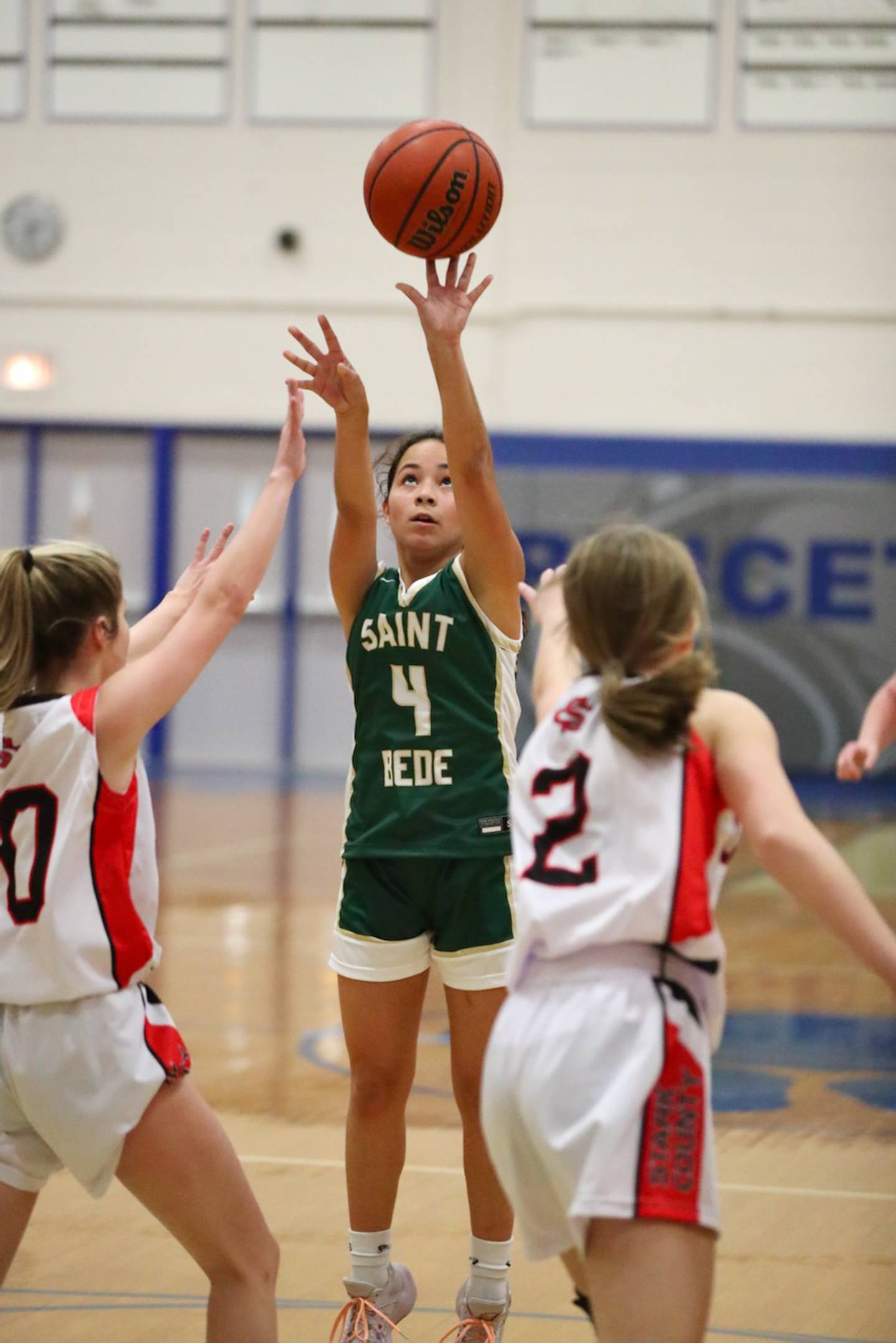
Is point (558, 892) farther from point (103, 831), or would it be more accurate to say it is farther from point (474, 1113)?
point (474, 1113)

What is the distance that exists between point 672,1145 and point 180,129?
15059 millimetres

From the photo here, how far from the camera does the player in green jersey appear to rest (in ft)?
A: 10.3

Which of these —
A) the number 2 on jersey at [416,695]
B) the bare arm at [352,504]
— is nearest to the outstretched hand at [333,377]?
the bare arm at [352,504]

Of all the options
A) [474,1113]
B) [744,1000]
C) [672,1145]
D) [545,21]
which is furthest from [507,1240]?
[545,21]

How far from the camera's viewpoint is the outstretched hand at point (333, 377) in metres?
3.28

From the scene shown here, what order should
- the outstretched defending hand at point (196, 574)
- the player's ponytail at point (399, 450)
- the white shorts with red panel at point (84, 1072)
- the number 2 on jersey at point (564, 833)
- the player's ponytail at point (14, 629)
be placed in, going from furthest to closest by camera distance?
the player's ponytail at point (399, 450) → the outstretched defending hand at point (196, 574) → the player's ponytail at point (14, 629) → the white shorts with red panel at point (84, 1072) → the number 2 on jersey at point (564, 833)

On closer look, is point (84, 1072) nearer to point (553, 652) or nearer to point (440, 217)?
point (553, 652)

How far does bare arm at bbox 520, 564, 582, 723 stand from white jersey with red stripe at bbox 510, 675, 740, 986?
17cm

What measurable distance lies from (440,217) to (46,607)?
61.9 inches

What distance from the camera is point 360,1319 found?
10.3ft

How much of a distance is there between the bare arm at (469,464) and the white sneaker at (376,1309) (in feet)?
4.28

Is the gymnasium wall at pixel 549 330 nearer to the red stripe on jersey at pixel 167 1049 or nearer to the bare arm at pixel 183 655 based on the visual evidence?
the bare arm at pixel 183 655

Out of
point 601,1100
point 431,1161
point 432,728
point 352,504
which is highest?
point 352,504

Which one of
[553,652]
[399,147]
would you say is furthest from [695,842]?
[399,147]
